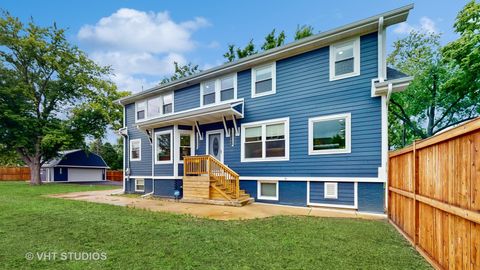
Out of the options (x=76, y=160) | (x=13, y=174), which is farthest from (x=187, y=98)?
(x=13, y=174)

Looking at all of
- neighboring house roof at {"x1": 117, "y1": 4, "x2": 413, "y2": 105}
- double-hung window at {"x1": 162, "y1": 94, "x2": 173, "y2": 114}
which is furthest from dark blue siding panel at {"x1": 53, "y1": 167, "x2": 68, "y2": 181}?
neighboring house roof at {"x1": 117, "y1": 4, "x2": 413, "y2": 105}

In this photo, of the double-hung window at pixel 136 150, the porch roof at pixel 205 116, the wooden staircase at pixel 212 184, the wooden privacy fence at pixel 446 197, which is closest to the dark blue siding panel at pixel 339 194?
the wooden staircase at pixel 212 184

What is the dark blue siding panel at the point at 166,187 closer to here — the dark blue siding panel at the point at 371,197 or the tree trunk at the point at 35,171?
the dark blue siding panel at the point at 371,197

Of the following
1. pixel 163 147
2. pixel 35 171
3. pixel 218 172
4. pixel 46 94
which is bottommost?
pixel 35 171

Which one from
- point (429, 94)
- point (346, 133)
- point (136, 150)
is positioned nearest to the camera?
point (346, 133)

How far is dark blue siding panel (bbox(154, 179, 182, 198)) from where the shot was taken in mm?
11023

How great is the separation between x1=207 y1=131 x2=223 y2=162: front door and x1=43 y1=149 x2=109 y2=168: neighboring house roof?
68.0ft

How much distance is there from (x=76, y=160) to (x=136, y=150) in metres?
19.0

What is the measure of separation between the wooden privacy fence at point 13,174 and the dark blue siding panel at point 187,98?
29.0m

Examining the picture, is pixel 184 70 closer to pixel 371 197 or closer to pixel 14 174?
pixel 14 174

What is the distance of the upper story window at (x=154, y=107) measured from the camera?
12961 mm

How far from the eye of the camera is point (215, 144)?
11.1m

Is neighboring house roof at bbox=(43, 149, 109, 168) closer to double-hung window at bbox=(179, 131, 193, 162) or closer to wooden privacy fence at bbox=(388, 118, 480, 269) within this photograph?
double-hung window at bbox=(179, 131, 193, 162)

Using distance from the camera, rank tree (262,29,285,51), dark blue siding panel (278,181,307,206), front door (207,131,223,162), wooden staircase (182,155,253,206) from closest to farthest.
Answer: dark blue siding panel (278,181,307,206) → wooden staircase (182,155,253,206) → front door (207,131,223,162) → tree (262,29,285,51)
